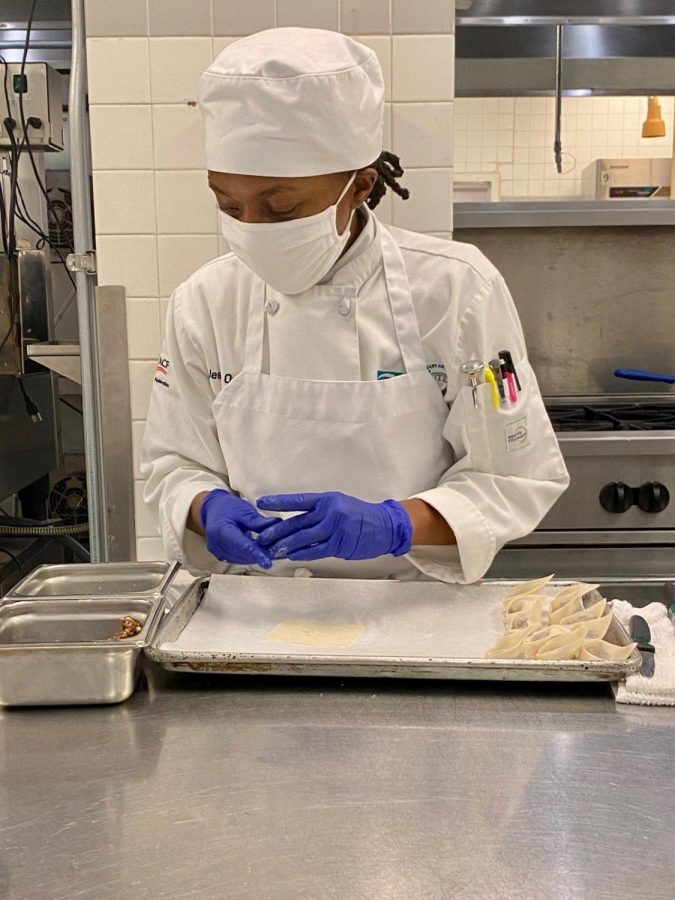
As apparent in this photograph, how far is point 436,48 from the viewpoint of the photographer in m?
1.94

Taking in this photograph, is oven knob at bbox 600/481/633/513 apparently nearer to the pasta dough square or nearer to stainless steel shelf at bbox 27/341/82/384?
the pasta dough square

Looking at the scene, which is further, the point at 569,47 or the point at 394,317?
the point at 569,47

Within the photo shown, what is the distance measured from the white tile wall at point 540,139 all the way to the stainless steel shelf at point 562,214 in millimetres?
→ 3355

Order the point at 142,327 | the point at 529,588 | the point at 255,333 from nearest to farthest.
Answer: the point at 529,588 → the point at 255,333 → the point at 142,327

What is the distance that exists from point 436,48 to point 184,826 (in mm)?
1707

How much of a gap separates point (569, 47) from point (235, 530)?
7.09 feet

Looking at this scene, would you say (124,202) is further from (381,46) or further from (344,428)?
(344,428)

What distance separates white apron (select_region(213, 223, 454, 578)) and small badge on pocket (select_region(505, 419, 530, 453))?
0.13m

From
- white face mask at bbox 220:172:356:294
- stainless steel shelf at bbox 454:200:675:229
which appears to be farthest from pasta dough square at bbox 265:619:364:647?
stainless steel shelf at bbox 454:200:675:229

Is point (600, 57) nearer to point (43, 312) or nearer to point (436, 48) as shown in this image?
point (436, 48)

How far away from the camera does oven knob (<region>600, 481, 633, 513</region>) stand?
7.33 ft

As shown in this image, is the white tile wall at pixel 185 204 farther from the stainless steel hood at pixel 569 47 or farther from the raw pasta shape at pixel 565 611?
the raw pasta shape at pixel 565 611

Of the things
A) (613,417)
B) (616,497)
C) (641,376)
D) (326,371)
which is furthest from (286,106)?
(641,376)

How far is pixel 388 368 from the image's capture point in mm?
1470
